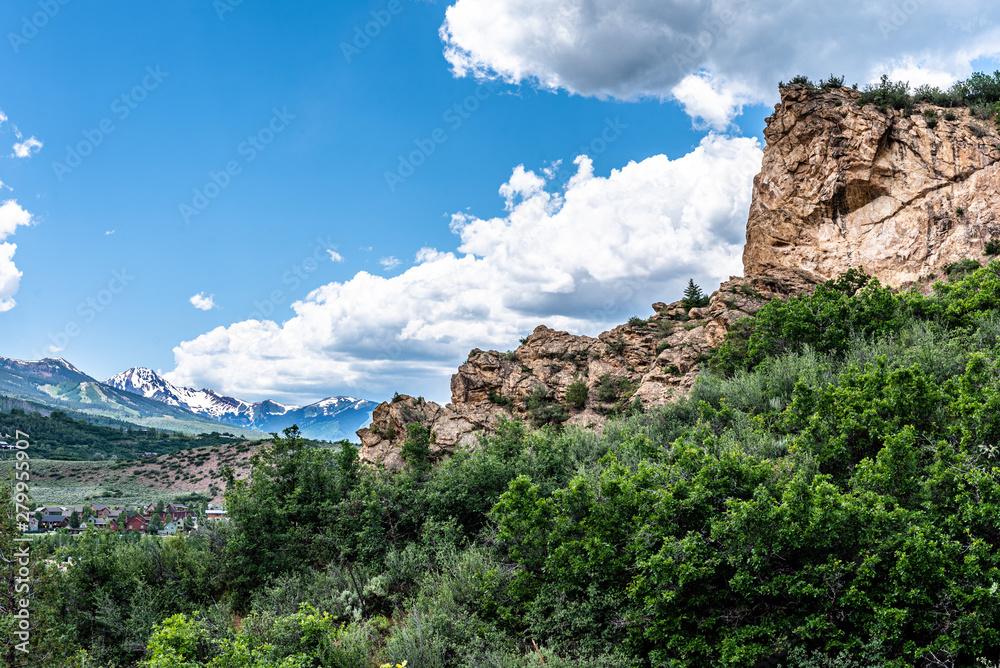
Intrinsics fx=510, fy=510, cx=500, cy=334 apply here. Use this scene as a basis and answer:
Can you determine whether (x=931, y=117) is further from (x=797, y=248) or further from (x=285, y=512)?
(x=285, y=512)

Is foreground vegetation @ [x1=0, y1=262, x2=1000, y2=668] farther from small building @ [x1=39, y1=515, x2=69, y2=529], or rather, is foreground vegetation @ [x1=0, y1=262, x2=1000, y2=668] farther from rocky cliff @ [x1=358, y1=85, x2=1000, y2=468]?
small building @ [x1=39, y1=515, x2=69, y2=529]

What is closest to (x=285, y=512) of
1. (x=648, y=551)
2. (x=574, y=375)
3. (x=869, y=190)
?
(x=648, y=551)

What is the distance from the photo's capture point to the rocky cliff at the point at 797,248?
80.6 ft

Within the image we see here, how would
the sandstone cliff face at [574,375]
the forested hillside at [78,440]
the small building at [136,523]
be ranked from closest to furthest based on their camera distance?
the sandstone cliff face at [574,375] < the small building at [136,523] < the forested hillside at [78,440]

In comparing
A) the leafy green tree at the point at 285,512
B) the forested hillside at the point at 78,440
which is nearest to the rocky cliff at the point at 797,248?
the leafy green tree at the point at 285,512

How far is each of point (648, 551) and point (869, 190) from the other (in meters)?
33.0

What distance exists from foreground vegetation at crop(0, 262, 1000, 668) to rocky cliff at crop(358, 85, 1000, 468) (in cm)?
841

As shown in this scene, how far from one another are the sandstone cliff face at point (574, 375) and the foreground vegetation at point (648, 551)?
7.54 metres

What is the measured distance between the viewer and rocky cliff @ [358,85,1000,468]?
24.6 m

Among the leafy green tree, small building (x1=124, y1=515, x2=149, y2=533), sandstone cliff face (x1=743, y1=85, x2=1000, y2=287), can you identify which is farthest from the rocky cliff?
small building (x1=124, y1=515, x2=149, y2=533)

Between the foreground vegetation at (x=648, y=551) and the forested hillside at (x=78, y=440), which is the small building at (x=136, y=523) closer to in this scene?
the foreground vegetation at (x=648, y=551)

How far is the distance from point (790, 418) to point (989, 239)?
2507 cm

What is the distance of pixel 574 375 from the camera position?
26672 millimetres

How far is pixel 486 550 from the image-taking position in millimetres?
11594
